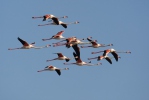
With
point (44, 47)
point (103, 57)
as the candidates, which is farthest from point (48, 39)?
point (103, 57)

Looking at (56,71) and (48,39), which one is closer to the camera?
(48,39)

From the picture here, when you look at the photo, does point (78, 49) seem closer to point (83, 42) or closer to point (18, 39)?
point (83, 42)

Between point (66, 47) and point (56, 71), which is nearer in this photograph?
point (66, 47)

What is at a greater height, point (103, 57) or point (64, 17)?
point (64, 17)

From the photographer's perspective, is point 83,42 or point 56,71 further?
point 56,71

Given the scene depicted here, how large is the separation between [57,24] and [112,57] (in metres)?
7.98

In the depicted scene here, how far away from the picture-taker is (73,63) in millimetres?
80375

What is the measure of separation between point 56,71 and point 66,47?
9086 mm

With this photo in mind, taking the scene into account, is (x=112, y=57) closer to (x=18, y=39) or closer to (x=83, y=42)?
(x=83, y=42)

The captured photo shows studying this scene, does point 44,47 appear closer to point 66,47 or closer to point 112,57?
point 66,47

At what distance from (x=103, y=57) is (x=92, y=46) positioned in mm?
2360

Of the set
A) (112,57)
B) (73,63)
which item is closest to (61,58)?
(73,63)

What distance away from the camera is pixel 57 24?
77.1 meters

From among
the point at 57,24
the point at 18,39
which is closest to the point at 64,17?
the point at 57,24
